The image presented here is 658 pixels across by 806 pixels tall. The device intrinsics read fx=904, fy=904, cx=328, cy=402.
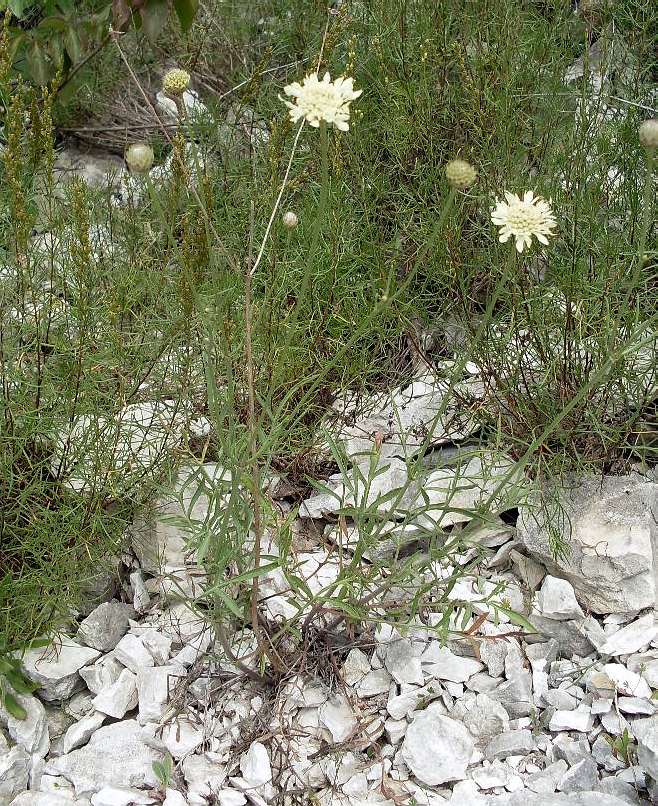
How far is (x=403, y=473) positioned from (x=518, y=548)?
1.33ft

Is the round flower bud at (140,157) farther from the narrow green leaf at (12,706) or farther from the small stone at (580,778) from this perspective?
the small stone at (580,778)

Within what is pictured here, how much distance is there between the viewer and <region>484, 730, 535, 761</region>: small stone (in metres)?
2.07

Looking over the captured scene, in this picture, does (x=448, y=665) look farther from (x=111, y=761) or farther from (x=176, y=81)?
(x=176, y=81)

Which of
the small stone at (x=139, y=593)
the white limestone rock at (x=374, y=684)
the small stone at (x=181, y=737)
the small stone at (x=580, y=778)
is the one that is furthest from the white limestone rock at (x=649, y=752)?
the small stone at (x=139, y=593)

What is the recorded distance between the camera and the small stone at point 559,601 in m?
2.33

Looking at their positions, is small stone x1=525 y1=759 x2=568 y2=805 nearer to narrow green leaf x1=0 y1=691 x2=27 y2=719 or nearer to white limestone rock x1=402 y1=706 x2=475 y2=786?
white limestone rock x1=402 y1=706 x2=475 y2=786

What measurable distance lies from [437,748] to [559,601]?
1.72 ft

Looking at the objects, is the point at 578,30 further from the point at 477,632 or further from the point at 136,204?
the point at 477,632

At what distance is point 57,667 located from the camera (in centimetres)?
233

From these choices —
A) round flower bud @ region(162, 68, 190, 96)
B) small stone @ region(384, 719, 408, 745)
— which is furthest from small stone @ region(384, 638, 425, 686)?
round flower bud @ region(162, 68, 190, 96)

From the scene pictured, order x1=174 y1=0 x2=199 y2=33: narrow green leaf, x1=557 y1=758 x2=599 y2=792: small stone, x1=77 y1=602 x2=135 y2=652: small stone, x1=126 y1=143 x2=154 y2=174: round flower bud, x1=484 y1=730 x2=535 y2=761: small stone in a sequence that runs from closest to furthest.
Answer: x1=126 y1=143 x2=154 y2=174: round flower bud < x1=557 y1=758 x2=599 y2=792: small stone < x1=484 y1=730 x2=535 y2=761: small stone < x1=77 y1=602 x2=135 y2=652: small stone < x1=174 y1=0 x2=199 y2=33: narrow green leaf

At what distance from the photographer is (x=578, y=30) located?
377cm

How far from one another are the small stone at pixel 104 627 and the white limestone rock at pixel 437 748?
85 centimetres

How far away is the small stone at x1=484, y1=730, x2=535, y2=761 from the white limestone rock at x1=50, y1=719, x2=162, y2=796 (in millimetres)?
779
